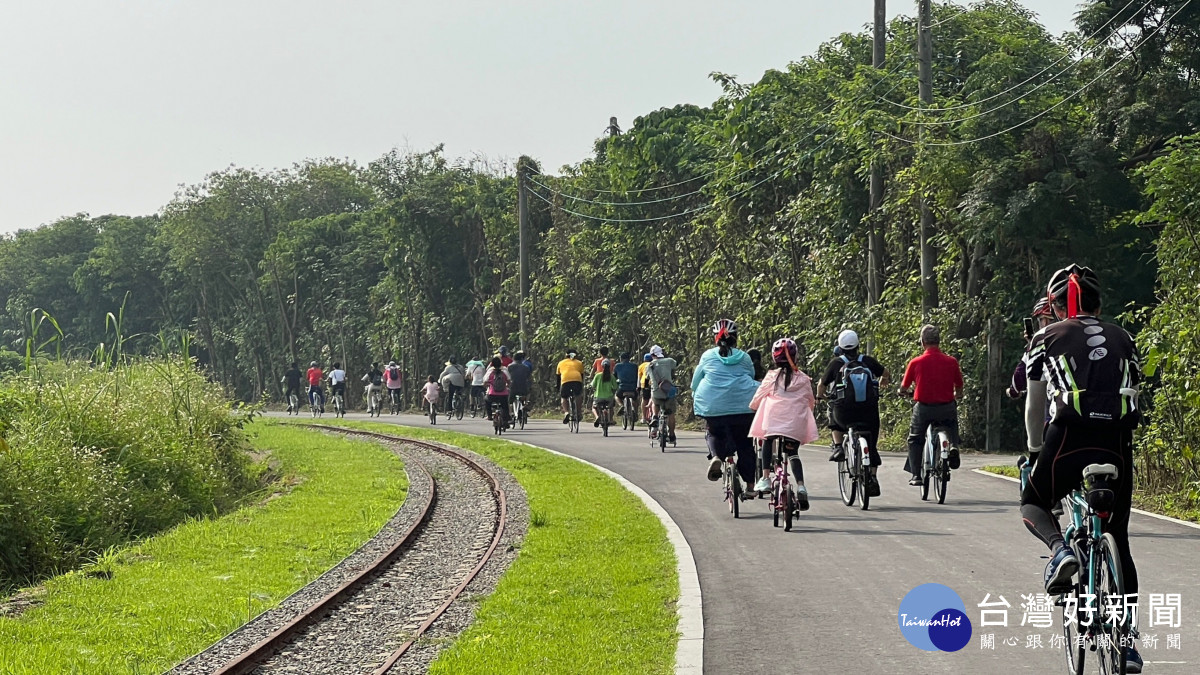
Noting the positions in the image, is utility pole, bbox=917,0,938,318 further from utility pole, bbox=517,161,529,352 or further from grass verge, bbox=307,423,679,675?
utility pole, bbox=517,161,529,352

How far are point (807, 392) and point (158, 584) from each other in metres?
6.12

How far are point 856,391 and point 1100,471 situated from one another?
812 cm

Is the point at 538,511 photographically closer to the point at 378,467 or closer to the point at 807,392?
the point at 807,392

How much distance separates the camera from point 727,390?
44.4 ft

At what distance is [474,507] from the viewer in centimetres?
1761

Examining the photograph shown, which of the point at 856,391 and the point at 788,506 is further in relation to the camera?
the point at 856,391

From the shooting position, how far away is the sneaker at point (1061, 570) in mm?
6199

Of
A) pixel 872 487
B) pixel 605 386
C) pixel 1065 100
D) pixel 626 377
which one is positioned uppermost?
pixel 1065 100

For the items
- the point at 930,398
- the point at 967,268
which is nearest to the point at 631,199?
the point at 967,268

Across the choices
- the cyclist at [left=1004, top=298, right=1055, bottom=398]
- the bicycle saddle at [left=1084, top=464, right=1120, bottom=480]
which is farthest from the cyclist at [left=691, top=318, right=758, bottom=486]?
the bicycle saddle at [left=1084, top=464, right=1120, bottom=480]

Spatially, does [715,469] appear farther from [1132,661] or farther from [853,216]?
[853,216]

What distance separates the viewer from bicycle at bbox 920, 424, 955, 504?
1434 cm

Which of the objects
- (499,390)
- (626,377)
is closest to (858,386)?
(626,377)

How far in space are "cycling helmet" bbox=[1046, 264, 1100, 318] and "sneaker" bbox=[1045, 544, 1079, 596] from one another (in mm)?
1100
